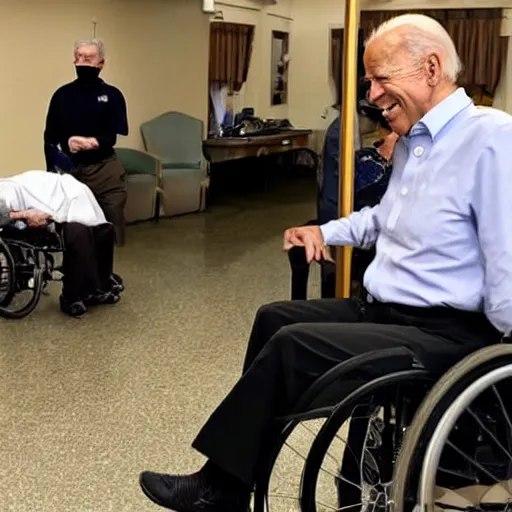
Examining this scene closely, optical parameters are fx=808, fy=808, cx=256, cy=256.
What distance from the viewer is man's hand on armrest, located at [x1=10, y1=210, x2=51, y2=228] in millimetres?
4070

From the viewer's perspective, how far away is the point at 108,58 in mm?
7109

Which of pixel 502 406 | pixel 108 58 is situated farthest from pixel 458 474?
pixel 108 58

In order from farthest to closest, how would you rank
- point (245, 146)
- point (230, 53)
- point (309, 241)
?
1. point (230, 53)
2. point (245, 146)
3. point (309, 241)

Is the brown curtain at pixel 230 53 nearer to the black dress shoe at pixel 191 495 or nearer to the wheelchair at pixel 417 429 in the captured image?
the black dress shoe at pixel 191 495

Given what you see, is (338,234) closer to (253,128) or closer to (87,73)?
(87,73)

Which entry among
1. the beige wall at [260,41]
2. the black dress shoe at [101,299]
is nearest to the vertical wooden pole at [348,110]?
the black dress shoe at [101,299]

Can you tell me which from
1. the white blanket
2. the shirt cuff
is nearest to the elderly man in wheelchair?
the shirt cuff

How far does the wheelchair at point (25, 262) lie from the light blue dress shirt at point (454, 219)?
255 centimetres

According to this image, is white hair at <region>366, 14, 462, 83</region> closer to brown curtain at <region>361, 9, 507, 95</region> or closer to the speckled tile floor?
the speckled tile floor

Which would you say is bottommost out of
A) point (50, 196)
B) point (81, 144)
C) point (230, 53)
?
point (50, 196)

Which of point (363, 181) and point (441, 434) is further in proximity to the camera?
point (363, 181)

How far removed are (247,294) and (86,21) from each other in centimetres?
321

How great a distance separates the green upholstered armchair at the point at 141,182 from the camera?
711cm

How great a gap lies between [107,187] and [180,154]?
3221 mm
